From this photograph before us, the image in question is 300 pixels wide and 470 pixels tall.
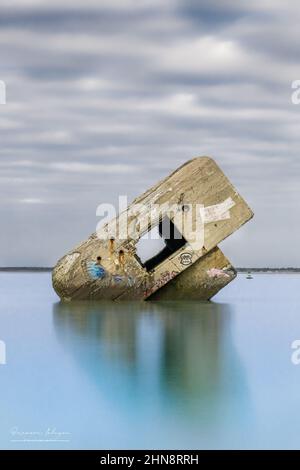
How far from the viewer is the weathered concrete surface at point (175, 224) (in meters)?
16.7

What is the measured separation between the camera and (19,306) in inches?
802

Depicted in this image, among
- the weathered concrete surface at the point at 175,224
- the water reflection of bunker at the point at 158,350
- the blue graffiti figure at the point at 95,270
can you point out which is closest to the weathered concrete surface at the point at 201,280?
the water reflection of bunker at the point at 158,350

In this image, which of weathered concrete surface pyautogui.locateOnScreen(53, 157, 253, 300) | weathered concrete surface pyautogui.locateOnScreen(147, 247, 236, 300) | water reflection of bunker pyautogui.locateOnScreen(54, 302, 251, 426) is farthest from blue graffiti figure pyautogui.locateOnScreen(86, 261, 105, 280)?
weathered concrete surface pyautogui.locateOnScreen(147, 247, 236, 300)

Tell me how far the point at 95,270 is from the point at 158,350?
5518 mm

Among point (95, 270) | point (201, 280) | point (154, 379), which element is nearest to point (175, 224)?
point (201, 280)

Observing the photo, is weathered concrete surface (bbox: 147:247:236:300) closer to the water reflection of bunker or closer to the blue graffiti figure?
the water reflection of bunker

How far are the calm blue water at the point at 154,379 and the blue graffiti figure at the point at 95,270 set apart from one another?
1.10 metres

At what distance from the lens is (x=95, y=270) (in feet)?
55.0

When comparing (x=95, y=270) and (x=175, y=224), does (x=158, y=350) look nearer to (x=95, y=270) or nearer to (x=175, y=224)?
Answer: (x=95, y=270)

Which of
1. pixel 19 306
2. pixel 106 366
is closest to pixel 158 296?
pixel 19 306

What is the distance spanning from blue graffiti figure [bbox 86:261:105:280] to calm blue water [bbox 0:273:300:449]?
3.60 ft

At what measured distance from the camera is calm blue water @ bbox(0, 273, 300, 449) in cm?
706
